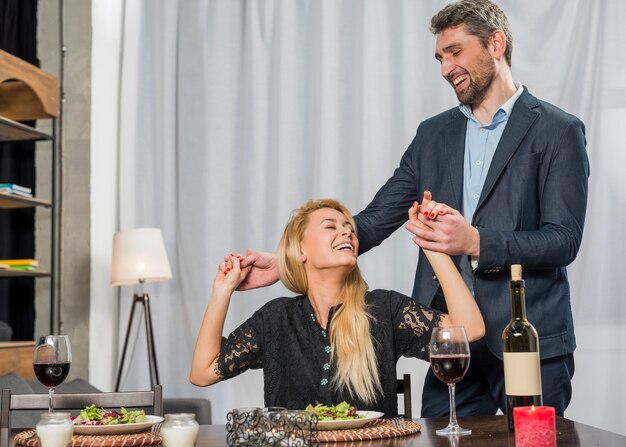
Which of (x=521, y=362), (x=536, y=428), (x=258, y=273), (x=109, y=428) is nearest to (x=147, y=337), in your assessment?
(x=258, y=273)

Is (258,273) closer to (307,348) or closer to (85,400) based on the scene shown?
(307,348)

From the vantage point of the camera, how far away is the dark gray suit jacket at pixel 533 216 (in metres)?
2.05

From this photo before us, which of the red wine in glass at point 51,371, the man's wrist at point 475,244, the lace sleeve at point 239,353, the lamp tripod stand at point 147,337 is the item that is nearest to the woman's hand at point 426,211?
the man's wrist at point 475,244

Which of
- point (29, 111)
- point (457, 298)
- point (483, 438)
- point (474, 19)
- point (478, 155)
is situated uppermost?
point (29, 111)

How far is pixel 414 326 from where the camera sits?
7.10ft

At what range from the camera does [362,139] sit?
15.2 feet

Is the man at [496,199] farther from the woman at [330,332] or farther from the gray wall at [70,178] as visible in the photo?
the gray wall at [70,178]

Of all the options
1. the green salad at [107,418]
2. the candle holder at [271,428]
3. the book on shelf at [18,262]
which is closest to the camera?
the candle holder at [271,428]

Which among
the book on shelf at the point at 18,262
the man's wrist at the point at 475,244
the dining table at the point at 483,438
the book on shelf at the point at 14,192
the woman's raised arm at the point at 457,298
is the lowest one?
the dining table at the point at 483,438

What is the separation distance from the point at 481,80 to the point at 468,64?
0.06 meters

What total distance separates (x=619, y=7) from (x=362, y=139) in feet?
5.03

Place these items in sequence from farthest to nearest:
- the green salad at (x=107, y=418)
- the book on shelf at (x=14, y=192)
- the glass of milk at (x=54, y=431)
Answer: the book on shelf at (x=14, y=192)
the green salad at (x=107, y=418)
the glass of milk at (x=54, y=431)

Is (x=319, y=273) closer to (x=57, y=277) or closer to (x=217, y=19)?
(x=57, y=277)

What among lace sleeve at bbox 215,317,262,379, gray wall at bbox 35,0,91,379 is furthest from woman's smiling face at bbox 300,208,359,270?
gray wall at bbox 35,0,91,379
